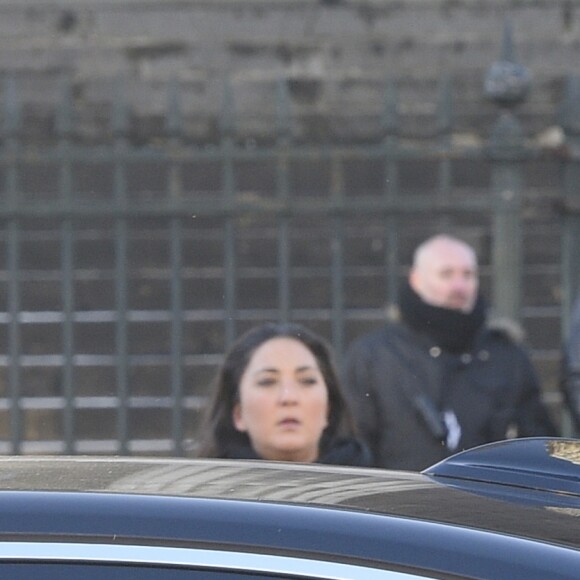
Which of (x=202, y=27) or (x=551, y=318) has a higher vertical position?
(x=202, y=27)

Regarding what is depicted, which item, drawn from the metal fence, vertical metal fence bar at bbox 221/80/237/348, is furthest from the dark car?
the metal fence

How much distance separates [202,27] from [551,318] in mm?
2377

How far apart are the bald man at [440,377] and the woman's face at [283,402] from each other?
1.08 metres

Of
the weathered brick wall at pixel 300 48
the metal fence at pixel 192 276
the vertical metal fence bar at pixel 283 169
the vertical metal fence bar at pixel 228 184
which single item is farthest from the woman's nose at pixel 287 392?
the weathered brick wall at pixel 300 48

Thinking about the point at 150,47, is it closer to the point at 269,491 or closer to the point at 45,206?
the point at 45,206

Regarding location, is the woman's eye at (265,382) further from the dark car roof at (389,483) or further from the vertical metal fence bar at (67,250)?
the vertical metal fence bar at (67,250)

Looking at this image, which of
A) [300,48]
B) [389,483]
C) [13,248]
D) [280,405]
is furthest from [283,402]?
[300,48]

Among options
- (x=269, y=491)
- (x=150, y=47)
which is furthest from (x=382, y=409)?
(x=150, y=47)

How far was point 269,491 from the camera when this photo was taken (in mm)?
1761

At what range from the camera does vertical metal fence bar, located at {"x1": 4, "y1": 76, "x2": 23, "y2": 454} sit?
16.6ft

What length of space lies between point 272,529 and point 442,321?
2.76m

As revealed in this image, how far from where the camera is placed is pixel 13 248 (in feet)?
17.1

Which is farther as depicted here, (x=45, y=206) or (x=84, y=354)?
(x=84, y=354)

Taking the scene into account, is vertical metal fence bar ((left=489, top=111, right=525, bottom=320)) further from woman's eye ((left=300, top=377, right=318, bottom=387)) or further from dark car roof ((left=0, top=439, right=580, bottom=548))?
dark car roof ((left=0, top=439, right=580, bottom=548))
